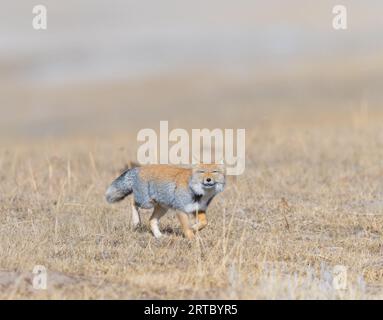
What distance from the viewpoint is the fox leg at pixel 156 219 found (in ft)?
31.1

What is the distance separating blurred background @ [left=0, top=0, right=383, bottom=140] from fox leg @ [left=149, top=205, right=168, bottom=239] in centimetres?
1051

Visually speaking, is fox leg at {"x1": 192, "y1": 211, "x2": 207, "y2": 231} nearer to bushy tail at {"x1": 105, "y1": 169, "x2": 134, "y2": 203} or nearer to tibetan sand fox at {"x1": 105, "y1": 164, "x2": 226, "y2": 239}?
tibetan sand fox at {"x1": 105, "y1": 164, "x2": 226, "y2": 239}

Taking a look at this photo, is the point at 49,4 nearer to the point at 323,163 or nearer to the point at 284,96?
the point at 284,96

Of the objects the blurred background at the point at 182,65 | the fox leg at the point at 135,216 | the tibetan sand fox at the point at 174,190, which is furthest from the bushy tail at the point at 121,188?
the blurred background at the point at 182,65

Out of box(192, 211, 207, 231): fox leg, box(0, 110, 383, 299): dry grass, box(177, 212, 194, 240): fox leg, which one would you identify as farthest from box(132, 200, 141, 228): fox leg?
box(192, 211, 207, 231): fox leg

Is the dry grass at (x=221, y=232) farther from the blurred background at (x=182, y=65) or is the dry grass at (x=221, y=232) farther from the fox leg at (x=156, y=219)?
the blurred background at (x=182, y=65)

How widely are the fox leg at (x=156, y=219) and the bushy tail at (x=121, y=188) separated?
0.45 metres

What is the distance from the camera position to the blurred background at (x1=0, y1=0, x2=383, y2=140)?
27.2 metres

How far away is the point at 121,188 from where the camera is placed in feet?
33.1

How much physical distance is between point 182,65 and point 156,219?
98.4 ft

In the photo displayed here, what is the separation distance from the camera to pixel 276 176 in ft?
42.4

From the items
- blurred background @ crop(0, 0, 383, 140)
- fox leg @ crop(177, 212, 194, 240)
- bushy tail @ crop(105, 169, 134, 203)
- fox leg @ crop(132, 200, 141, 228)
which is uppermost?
blurred background @ crop(0, 0, 383, 140)

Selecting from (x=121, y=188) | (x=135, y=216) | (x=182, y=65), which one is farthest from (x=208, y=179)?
(x=182, y=65)

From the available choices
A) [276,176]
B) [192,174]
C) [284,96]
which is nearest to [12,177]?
[276,176]
